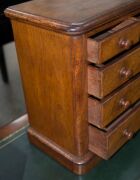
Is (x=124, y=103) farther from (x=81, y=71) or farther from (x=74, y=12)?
(x=74, y=12)

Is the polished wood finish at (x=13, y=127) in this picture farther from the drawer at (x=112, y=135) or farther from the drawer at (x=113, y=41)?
the drawer at (x=113, y=41)

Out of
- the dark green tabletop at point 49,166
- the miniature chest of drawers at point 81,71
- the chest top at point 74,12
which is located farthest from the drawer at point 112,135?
the chest top at point 74,12

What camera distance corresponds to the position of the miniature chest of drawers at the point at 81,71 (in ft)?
3.05

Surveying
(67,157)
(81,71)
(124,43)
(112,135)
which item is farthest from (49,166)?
(124,43)

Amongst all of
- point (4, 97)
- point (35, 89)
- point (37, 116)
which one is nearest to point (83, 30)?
point (35, 89)

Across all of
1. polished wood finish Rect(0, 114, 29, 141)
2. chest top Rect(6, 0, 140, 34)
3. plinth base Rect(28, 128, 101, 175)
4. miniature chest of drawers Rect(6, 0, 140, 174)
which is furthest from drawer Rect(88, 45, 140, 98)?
polished wood finish Rect(0, 114, 29, 141)

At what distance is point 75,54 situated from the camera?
0.93 m

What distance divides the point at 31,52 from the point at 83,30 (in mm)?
283

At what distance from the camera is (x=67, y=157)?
1.20 meters

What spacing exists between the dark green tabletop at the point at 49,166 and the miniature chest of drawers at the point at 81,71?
48mm

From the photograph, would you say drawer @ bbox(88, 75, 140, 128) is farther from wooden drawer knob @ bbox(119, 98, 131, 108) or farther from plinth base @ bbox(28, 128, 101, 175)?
plinth base @ bbox(28, 128, 101, 175)

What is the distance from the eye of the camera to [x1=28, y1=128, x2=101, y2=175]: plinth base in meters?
1.19

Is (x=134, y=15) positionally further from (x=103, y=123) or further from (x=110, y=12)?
(x=103, y=123)

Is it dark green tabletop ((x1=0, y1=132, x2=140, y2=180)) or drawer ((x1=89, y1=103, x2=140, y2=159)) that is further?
dark green tabletop ((x1=0, y1=132, x2=140, y2=180))
